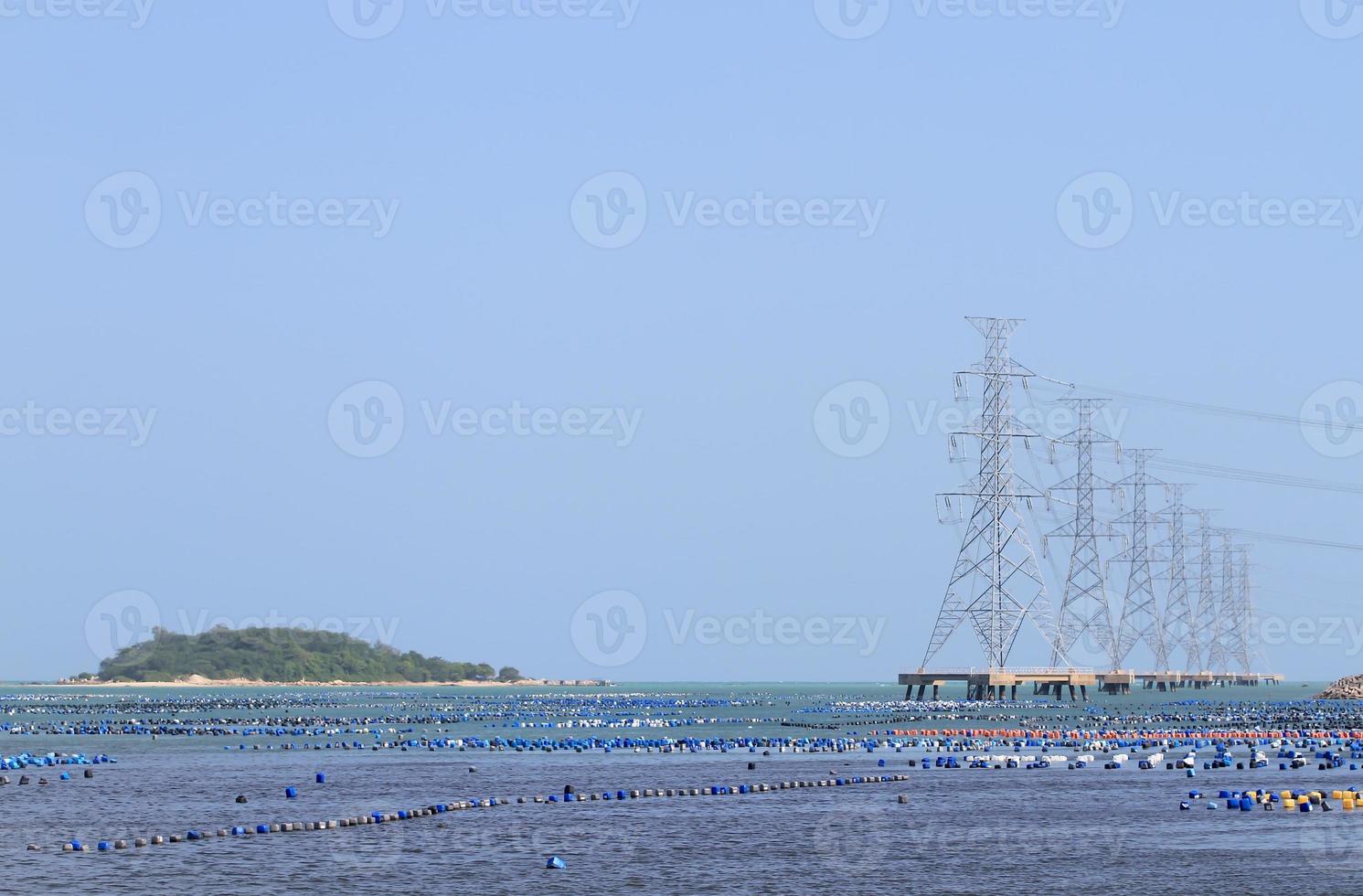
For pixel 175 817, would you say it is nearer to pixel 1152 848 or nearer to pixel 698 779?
pixel 698 779

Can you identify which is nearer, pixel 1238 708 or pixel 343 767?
pixel 343 767

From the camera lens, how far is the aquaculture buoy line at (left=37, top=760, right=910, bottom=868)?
176ft

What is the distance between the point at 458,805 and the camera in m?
64.7

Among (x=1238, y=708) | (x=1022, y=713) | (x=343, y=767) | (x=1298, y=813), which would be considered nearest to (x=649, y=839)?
(x=1298, y=813)

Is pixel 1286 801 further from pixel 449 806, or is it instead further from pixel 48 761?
pixel 48 761

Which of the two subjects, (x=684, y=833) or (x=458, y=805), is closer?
(x=684, y=833)

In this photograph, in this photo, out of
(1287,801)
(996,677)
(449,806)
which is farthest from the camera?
(996,677)

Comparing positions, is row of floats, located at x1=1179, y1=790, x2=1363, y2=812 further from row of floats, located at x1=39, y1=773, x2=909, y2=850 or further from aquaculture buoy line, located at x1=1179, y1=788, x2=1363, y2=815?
row of floats, located at x1=39, y1=773, x2=909, y2=850

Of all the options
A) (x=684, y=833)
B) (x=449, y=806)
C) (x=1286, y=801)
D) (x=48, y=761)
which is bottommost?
(x=684, y=833)

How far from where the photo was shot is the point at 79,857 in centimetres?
5075

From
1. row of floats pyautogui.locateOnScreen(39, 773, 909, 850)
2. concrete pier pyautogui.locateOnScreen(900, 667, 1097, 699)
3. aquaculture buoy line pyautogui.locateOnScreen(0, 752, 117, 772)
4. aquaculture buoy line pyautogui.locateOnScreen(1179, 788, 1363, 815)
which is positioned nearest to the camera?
row of floats pyautogui.locateOnScreen(39, 773, 909, 850)

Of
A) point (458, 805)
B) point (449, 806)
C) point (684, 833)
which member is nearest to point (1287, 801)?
point (684, 833)

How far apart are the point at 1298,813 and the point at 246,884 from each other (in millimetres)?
35012

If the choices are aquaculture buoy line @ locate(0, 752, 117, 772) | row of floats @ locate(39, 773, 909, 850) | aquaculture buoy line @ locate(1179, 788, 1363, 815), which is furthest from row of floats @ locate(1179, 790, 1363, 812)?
aquaculture buoy line @ locate(0, 752, 117, 772)
